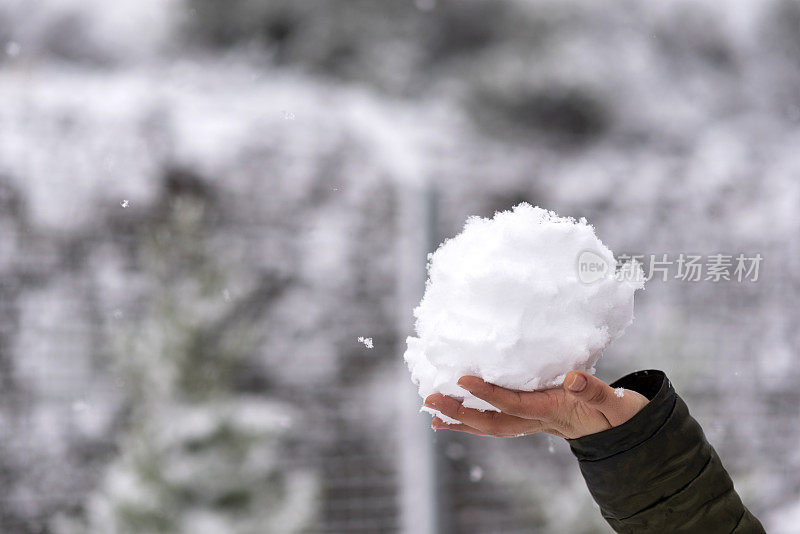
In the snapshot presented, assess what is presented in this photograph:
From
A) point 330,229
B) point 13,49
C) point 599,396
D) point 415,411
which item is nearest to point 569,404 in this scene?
point 599,396

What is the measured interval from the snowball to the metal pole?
4.04ft

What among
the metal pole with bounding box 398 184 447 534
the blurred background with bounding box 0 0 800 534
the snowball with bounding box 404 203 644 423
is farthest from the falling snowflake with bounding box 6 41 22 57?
the snowball with bounding box 404 203 644 423

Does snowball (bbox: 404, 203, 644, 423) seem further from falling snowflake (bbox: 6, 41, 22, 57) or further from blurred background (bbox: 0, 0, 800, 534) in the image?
falling snowflake (bbox: 6, 41, 22, 57)

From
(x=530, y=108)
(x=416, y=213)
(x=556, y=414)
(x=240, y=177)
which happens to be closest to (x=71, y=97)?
(x=240, y=177)

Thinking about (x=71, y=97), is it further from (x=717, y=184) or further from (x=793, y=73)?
(x=793, y=73)

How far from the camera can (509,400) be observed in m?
0.56

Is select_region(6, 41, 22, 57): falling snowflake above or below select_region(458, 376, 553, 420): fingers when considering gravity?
above

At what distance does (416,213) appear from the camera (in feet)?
6.50

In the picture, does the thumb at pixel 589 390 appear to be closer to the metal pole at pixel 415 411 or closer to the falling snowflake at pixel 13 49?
the metal pole at pixel 415 411

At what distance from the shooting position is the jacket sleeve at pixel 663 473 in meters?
0.57

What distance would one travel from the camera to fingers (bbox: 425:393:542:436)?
62cm

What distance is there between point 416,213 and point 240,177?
1.88 ft

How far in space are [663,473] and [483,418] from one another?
0.54ft

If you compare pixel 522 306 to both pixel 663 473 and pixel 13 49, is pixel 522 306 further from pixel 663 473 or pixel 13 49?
pixel 13 49
